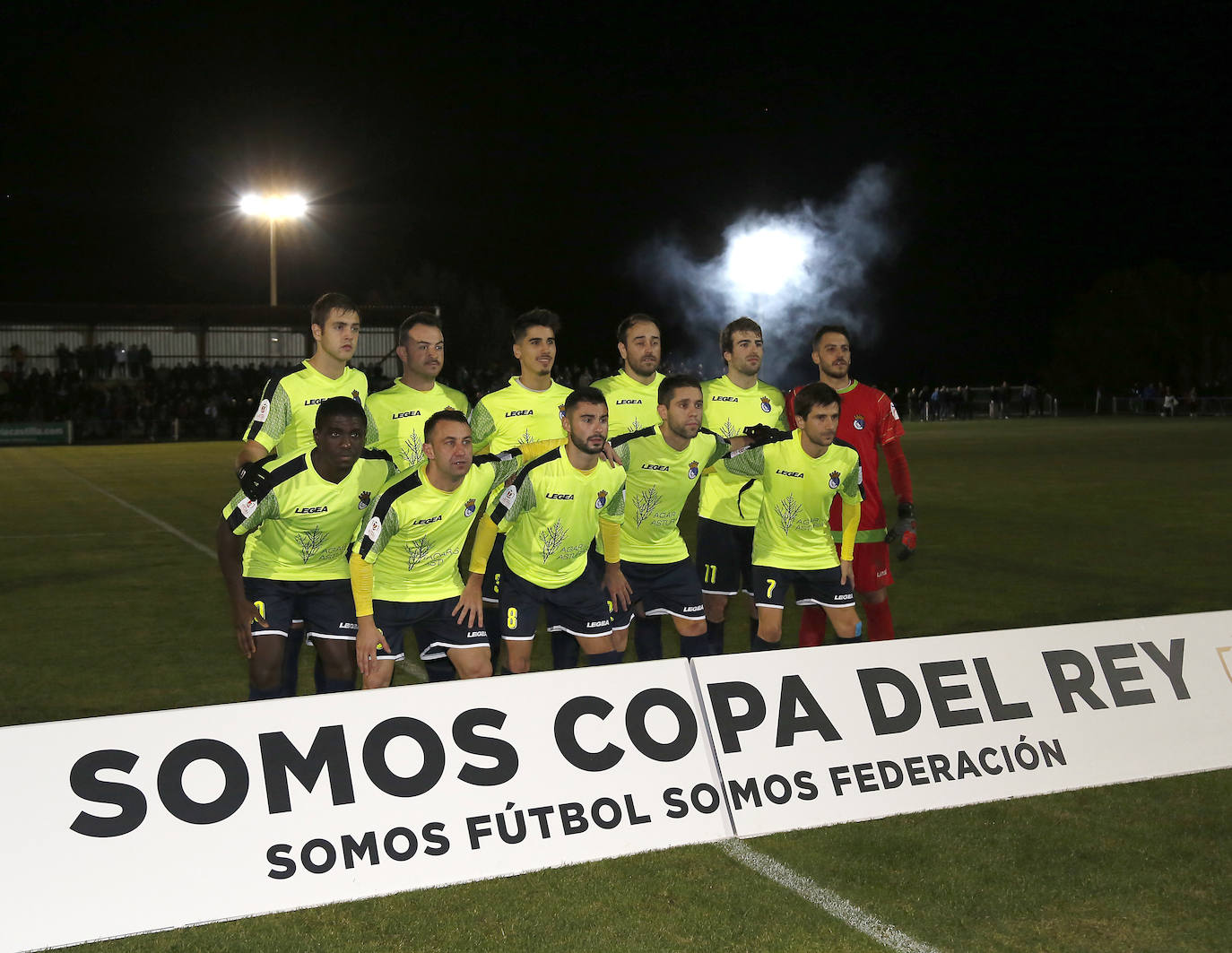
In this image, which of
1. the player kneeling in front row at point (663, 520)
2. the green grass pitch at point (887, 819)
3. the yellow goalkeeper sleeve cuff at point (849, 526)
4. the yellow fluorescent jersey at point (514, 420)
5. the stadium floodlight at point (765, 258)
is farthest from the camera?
the stadium floodlight at point (765, 258)

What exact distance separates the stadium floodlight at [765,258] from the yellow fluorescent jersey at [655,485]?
40552mm

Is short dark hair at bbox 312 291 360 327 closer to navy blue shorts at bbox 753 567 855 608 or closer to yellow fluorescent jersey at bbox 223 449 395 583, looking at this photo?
yellow fluorescent jersey at bbox 223 449 395 583

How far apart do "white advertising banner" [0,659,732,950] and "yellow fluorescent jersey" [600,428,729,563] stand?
2145 mm

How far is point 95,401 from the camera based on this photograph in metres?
37.9

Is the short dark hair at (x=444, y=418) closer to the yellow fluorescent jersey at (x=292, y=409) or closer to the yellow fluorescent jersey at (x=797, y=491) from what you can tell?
the yellow fluorescent jersey at (x=292, y=409)

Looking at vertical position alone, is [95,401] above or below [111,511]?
above

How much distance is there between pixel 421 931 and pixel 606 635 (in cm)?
256

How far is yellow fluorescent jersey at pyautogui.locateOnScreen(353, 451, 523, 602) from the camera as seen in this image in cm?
561

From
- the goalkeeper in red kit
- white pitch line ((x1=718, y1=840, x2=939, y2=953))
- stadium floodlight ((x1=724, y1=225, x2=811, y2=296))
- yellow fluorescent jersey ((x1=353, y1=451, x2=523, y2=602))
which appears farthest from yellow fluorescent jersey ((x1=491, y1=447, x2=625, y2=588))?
stadium floodlight ((x1=724, y1=225, x2=811, y2=296))

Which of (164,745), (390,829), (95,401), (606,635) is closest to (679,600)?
(606,635)

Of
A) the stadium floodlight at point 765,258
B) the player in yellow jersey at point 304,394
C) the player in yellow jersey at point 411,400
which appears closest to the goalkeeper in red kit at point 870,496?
the player in yellow jersey at point 411,400

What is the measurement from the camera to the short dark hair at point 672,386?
6.39 m

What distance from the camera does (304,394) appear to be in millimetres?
6277

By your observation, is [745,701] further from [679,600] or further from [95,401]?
[95,401]
